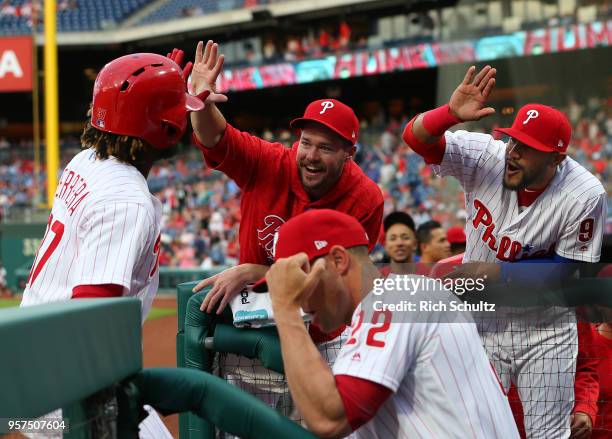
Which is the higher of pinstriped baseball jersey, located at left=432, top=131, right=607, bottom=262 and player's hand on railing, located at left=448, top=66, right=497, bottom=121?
player's hand on railing, located at left=448, top=66, right=497, bottom=121

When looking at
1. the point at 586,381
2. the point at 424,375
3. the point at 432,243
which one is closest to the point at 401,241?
the point at 432,243

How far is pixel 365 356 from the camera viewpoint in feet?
5.18

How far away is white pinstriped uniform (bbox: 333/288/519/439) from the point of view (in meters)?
1.58

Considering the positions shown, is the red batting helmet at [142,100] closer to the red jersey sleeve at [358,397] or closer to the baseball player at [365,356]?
the baseball player at [365,356]

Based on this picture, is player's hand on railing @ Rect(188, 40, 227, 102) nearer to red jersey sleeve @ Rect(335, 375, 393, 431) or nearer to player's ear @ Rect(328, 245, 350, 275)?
player's ear @ Rect(328, 245, 350, 275)

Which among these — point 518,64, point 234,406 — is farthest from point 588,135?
point 234,406

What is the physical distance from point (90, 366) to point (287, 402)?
127cm

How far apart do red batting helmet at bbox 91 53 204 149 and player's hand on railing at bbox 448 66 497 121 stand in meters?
1.16

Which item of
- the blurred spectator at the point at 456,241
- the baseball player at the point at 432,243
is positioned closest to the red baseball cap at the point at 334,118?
the blurred spectator at the point at 456,241

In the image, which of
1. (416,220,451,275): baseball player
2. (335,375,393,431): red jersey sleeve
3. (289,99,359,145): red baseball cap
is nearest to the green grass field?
(416,220,451,275): baseball player

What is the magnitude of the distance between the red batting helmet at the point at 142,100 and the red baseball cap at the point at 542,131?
1429 mm

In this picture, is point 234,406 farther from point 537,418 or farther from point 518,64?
point 518,64

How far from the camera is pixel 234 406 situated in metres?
1.46

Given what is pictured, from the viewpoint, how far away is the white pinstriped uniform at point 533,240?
2.41 metres
